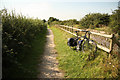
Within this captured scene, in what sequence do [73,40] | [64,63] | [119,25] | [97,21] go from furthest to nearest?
[97,21] < [119,25] < [73,40] < [64,63]

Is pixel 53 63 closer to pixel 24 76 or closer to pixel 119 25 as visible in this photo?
pixel 24 76

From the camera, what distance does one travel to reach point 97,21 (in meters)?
14.3

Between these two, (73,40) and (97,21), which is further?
(97,21)

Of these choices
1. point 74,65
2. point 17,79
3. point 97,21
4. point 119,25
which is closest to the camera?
point 17,79

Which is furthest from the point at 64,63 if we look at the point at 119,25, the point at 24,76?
the point at 119,25

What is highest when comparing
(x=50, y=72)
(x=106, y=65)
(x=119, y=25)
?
(x=119, y=25)

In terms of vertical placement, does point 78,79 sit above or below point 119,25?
below

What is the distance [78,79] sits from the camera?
3.41 m

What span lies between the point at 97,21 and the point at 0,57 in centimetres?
1439

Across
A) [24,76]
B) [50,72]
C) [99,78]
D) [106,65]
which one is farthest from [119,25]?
[24,76]

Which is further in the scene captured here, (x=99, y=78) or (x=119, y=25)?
(x=119, y=25)

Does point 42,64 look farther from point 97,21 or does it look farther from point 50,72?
point 97,21

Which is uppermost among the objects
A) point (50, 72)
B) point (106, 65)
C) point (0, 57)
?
point (0, 57)

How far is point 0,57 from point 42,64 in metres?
2.54
